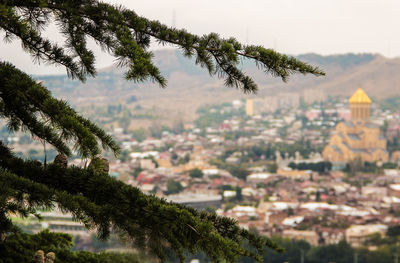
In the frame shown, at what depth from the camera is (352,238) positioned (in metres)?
32.0

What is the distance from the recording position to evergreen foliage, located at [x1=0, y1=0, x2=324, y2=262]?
2117 millimetres

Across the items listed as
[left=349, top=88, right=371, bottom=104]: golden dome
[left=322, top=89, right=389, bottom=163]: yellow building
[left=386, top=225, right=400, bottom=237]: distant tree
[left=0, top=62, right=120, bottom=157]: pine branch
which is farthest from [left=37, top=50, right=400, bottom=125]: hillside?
[left=0, top=62, right=120, bottom=157]: pine branch

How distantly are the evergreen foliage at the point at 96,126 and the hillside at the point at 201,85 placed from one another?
82.8 m

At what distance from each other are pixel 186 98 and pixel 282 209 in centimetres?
5751

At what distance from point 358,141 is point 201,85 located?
44.9 metres

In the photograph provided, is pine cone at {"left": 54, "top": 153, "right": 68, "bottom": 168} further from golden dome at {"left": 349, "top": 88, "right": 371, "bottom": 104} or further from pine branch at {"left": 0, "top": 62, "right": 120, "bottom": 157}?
golden dome at {"left": 349, "top": 88, "right": 371, "bottom": 104}

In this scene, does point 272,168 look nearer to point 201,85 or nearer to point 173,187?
point 173,187

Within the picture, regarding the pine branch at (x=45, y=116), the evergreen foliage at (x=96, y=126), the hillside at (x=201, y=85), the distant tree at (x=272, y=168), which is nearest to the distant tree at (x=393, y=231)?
the distant tree at (x=272, y=168)

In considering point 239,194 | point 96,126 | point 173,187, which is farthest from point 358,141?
point 96,126

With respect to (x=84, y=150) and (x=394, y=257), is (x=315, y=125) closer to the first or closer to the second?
(x=394, y=257)

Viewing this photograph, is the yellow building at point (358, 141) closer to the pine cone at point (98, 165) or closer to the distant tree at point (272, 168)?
the distant tree at point (272, 168)

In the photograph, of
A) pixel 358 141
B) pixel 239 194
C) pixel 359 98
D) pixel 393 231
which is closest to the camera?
pixel 393 231

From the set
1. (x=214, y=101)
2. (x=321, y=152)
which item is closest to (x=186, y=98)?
(x=214, y=101)

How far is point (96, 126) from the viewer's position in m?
2.29
